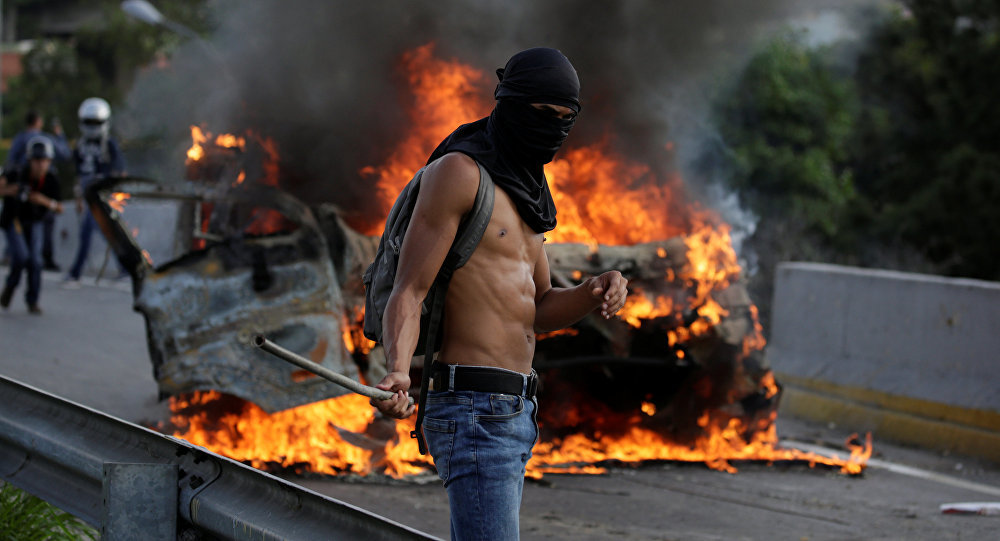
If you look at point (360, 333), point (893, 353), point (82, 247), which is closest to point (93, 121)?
point (82, 247)

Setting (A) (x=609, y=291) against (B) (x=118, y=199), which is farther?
(B) (x=118, y=199)

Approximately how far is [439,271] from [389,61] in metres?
5.82

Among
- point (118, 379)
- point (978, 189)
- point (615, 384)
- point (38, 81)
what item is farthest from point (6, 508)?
point (38, 81)

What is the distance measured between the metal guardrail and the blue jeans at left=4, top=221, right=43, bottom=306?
7.81m

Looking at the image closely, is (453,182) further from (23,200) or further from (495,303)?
(23,200)

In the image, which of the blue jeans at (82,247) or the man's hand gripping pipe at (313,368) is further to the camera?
the blue jeans at (82,247)

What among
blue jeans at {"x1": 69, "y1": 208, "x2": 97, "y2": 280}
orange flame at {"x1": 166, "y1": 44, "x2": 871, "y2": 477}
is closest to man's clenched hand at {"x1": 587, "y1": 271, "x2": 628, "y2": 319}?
orange flame at {"x1": 166, "y1": 44, "x2": 871, "y2": 477}

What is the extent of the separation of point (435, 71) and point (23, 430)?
18.0ft

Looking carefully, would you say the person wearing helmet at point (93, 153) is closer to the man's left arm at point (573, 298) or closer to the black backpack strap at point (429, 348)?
the man's left arm at point (573, 298)

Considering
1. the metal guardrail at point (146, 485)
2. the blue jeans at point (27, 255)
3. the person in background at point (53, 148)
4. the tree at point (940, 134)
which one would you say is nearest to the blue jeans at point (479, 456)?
the metal guardrail at point (146, 485)

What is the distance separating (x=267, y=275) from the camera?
20.4 ft

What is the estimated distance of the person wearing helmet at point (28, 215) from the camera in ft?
36.0

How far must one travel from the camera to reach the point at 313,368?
2381 mm

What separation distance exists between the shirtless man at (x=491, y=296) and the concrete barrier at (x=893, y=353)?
509 cm
